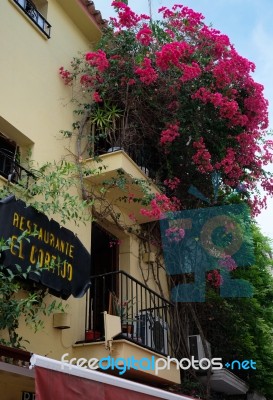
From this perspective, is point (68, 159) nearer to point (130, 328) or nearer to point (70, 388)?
point (130, 328)

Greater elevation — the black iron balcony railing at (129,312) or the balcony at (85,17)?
the balcony at (85,17)

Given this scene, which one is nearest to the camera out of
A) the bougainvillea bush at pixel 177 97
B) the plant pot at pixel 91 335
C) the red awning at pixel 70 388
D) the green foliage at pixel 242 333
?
the red awning at pixel 70 388

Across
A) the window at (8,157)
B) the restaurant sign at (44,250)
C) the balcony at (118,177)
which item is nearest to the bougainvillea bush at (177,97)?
the balcony at (118,177)

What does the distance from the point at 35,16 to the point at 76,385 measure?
7299 millimetres

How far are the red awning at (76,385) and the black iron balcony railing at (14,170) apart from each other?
11.7 feet

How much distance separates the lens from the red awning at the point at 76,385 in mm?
4816

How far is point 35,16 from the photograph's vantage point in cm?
986

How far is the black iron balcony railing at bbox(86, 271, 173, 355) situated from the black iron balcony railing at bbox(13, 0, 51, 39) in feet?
16.0

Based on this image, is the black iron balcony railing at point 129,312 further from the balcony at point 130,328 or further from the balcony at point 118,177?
the balcony at point 118,177

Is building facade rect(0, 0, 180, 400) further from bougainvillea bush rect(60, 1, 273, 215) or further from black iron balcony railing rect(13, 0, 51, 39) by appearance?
bougainvillea bush rect(60, 1, 273, 215)

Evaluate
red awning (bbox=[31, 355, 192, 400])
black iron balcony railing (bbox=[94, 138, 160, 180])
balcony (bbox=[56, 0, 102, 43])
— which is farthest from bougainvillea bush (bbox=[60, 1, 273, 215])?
red awning (bbox=[31, 355, 192, 400])

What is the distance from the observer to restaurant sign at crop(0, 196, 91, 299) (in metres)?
6.50

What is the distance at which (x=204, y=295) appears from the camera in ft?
38.1

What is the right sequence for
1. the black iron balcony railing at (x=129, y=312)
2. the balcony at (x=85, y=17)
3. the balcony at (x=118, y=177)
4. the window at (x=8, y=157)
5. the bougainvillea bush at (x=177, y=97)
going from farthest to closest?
1. the balcony at (x=85, y=17)
2. the bougainvillea bush at (x=177, y=97)
3. the balcony at (x=118, y=177)
4. the black iron balcony railing at (x=129, y=312)
5. the window at (x=8, y=157)
